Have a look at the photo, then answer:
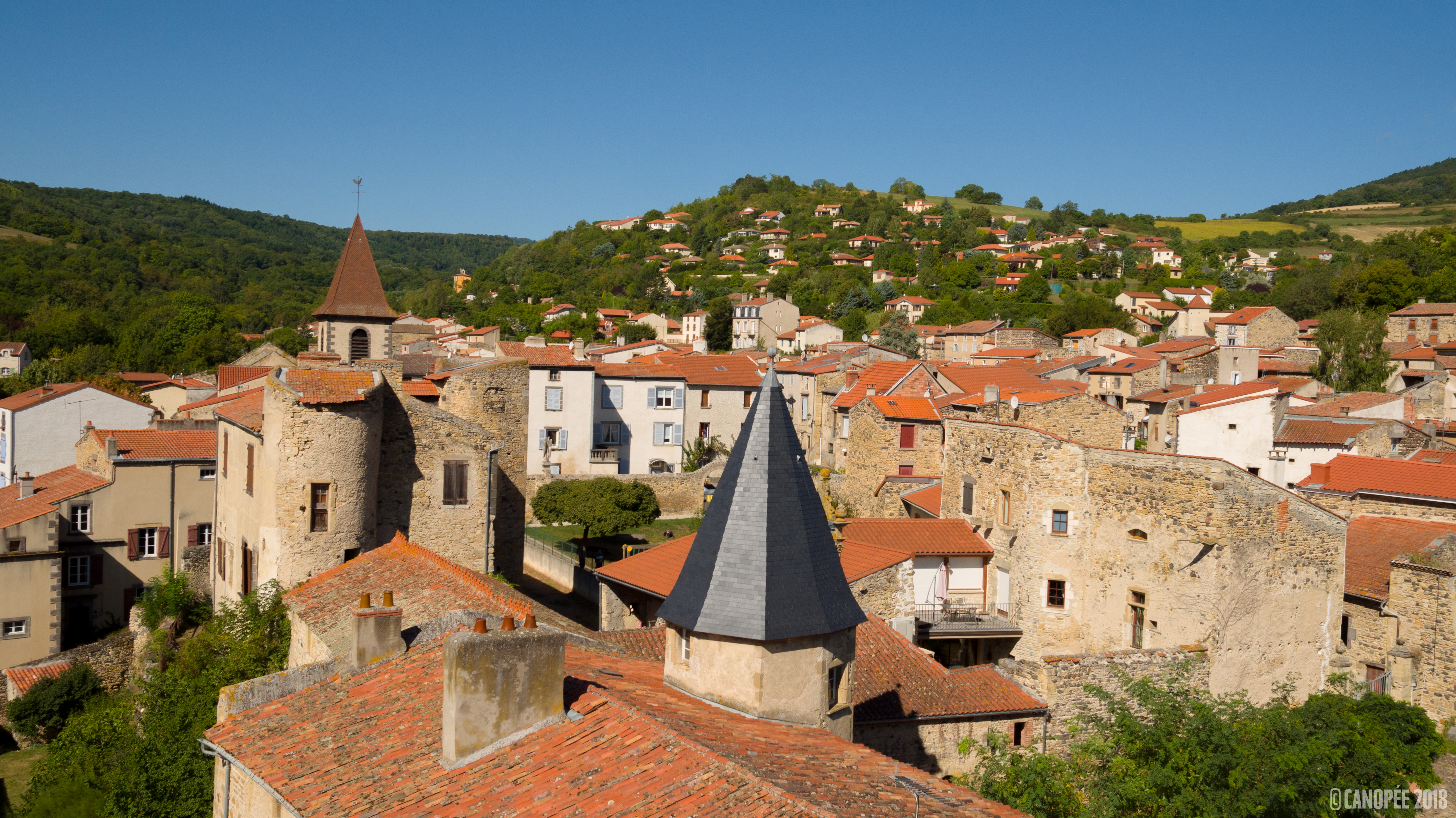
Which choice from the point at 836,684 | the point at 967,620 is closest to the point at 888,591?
the point at 967,620

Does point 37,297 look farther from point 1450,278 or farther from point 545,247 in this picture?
point 1450,278

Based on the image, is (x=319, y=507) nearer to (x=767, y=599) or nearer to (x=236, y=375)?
(x=767, y=599)

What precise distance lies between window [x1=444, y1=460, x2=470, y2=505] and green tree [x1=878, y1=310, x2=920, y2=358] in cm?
4917

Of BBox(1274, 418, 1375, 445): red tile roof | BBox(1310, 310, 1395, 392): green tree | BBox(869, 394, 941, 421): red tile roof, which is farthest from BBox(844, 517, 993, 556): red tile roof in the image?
BBox(1310, 310, 1395, 392): green tree

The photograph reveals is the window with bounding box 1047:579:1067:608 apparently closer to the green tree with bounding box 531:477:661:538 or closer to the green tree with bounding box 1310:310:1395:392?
the green tree with bounding box 531:477:661:538

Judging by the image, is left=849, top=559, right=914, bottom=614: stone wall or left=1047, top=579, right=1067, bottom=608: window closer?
left=849, top=559, right=914, bottom=614: stone wall

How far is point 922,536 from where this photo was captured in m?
26.9

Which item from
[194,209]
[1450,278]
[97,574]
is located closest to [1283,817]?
[97,574]

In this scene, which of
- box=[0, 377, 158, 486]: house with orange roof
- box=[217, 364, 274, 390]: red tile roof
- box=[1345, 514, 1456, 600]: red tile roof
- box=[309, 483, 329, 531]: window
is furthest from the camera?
box=[217, 364, 274, 390]: red tile roof

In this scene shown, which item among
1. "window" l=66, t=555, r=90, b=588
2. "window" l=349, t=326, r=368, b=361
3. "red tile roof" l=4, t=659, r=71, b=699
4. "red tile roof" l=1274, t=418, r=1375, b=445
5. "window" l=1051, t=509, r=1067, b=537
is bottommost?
"red tile roof" l=4, t=659, r=71, b=699

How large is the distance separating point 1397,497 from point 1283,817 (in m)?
16.4

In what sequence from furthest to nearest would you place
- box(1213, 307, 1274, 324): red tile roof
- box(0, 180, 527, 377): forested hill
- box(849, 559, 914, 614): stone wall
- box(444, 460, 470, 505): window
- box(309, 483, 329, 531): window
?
box(0, 180, 527, 377): forested hill
box(1213, 307, 1274, 324): red tile roof
box(444, 460, 470, 505): window
box(849, 559, 914, 614): stone wall
box(309, 483, 329, 531): window

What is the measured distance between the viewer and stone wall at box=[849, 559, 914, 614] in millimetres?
21812

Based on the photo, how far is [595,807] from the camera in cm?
738
